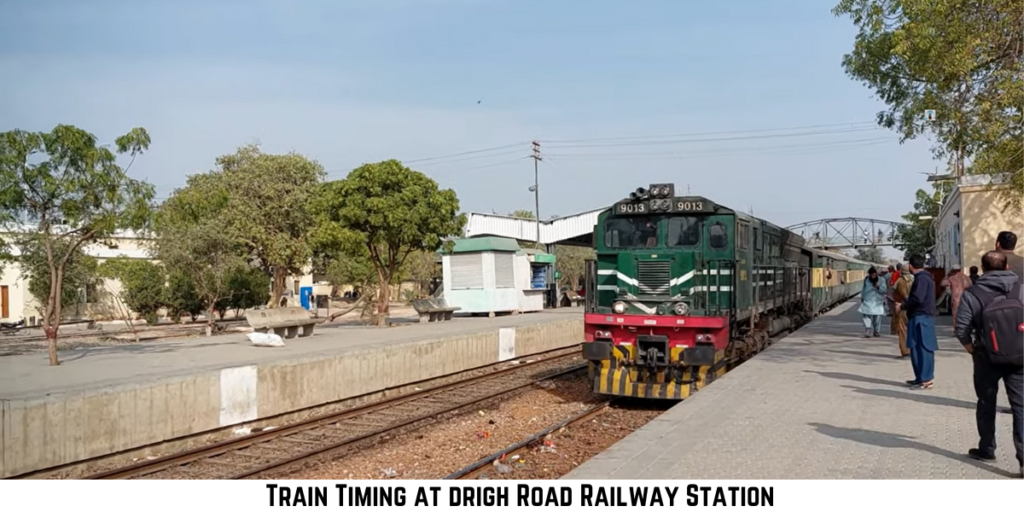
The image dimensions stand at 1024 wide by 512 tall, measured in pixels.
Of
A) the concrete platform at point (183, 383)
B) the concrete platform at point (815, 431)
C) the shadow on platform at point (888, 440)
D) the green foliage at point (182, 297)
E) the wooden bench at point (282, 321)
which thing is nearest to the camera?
the concrete platform at point (815, 431)

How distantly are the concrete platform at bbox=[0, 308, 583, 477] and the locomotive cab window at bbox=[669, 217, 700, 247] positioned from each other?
5455mm

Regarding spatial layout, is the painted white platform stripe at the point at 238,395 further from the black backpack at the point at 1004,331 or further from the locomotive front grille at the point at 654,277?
the black backpack at the point at 1004,331

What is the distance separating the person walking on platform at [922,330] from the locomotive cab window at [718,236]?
2.60m

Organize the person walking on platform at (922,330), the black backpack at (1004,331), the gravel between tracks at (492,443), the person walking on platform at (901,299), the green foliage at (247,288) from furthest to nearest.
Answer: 1. the green foliage at (247,288)
2. the person walking on platform at (901,299)
3. the person walking on platform at (922,330)
4. the gravel between tracks at (492,443)
5. the black backpack at (1004,331)

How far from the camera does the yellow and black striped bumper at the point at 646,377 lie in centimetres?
1178

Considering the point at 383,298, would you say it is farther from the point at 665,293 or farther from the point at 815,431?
the point at 815,431

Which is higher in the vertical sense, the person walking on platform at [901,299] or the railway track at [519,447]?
the person walking on platform at [901,299]

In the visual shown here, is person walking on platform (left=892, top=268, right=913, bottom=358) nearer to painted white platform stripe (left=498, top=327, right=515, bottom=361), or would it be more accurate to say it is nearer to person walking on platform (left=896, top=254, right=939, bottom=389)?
person walking on platform (left=896, top=254, right=939, bottom=389)

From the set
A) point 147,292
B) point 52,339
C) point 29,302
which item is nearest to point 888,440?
point 52,339

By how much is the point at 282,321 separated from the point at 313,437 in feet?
33.0

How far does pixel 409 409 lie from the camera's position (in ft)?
41.7

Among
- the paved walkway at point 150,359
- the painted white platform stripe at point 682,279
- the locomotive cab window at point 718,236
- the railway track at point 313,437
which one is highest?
the locomotive cab window at point 718,236

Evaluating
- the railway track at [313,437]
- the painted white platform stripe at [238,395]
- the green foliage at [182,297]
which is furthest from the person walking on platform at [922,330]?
the green foliage at [182,297]

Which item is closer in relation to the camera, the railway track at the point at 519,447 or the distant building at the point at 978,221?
the railway track at the point at 519,447
